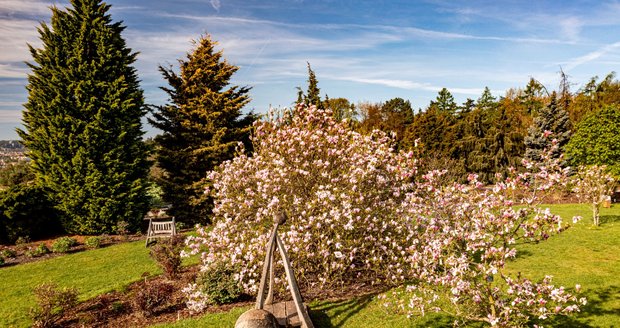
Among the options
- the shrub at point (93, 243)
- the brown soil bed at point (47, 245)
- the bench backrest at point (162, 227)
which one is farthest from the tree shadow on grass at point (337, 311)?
the brown soil bed at point (47, 245)

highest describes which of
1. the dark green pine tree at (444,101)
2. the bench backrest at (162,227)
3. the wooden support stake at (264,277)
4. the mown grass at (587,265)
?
the dark green pine tree at (444,101)

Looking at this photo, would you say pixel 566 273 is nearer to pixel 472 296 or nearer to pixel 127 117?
pixel 472 296

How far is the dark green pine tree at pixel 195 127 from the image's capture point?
20125 millimetres

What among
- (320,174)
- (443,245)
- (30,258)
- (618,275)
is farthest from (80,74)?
(618,275)

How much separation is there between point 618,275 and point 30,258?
20.2 metres

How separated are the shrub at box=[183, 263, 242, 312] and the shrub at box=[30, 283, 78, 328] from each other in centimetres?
270

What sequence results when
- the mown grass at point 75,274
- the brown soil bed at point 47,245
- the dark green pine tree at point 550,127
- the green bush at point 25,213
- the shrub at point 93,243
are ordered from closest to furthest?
the mown grass at point 75,274
the brown soil bed at point 47,245
the shrub at point 93,243
the green bush at point 25,213
the dark green pine tree at point 550,127

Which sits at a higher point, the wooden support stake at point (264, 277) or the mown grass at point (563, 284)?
the wooden support stake at point (264, 277)

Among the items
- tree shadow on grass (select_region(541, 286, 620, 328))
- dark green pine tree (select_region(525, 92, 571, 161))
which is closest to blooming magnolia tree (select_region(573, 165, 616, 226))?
tree shadow on grass (select_region(541, 286, 620, 328))

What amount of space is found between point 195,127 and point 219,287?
1396 centimetres

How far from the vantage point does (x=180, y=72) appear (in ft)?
67.8

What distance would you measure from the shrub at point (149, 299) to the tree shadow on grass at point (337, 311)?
3732mm

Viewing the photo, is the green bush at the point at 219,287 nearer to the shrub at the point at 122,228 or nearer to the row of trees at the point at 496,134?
the shrub at the point at 122,228

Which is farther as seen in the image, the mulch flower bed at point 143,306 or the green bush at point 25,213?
the green bush at point 25,213
